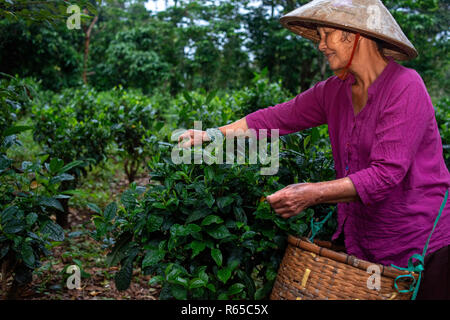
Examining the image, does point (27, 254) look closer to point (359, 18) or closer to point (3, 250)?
point (3, 250)

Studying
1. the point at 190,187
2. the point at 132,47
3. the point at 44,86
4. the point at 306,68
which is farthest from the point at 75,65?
the point at 190,187

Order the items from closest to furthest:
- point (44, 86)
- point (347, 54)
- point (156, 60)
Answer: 1. point (347, 54)
2. point (44, 86)
3. point (156, 60)

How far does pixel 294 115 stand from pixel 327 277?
81cm

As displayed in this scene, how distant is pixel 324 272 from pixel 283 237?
304 mm

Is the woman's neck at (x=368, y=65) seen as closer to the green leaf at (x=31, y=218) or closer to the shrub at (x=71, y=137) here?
the green leaf at (x=31, y=218)

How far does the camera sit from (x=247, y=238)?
69.8 inches

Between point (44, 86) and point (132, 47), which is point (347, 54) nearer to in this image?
point (44, 86)

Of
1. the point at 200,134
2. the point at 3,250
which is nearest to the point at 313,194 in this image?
the point at 200,134

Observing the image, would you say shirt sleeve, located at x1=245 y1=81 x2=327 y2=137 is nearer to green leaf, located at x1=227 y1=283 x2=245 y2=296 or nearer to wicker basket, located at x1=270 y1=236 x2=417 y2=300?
wicker basket, located at x1=270 y1=236 x2=417 y2=300

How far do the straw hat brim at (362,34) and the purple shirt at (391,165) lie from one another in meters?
0.08

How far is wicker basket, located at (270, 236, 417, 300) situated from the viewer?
1468 mm

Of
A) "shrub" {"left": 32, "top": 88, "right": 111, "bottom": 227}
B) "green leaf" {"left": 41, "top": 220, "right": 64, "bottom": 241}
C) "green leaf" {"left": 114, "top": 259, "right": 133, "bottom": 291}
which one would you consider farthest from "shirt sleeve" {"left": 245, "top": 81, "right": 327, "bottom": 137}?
"shrub" {"left": 32, "top": 88, "right": 111, "bottom": 227}

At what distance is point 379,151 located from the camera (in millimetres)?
1460

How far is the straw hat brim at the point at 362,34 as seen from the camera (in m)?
1.57
